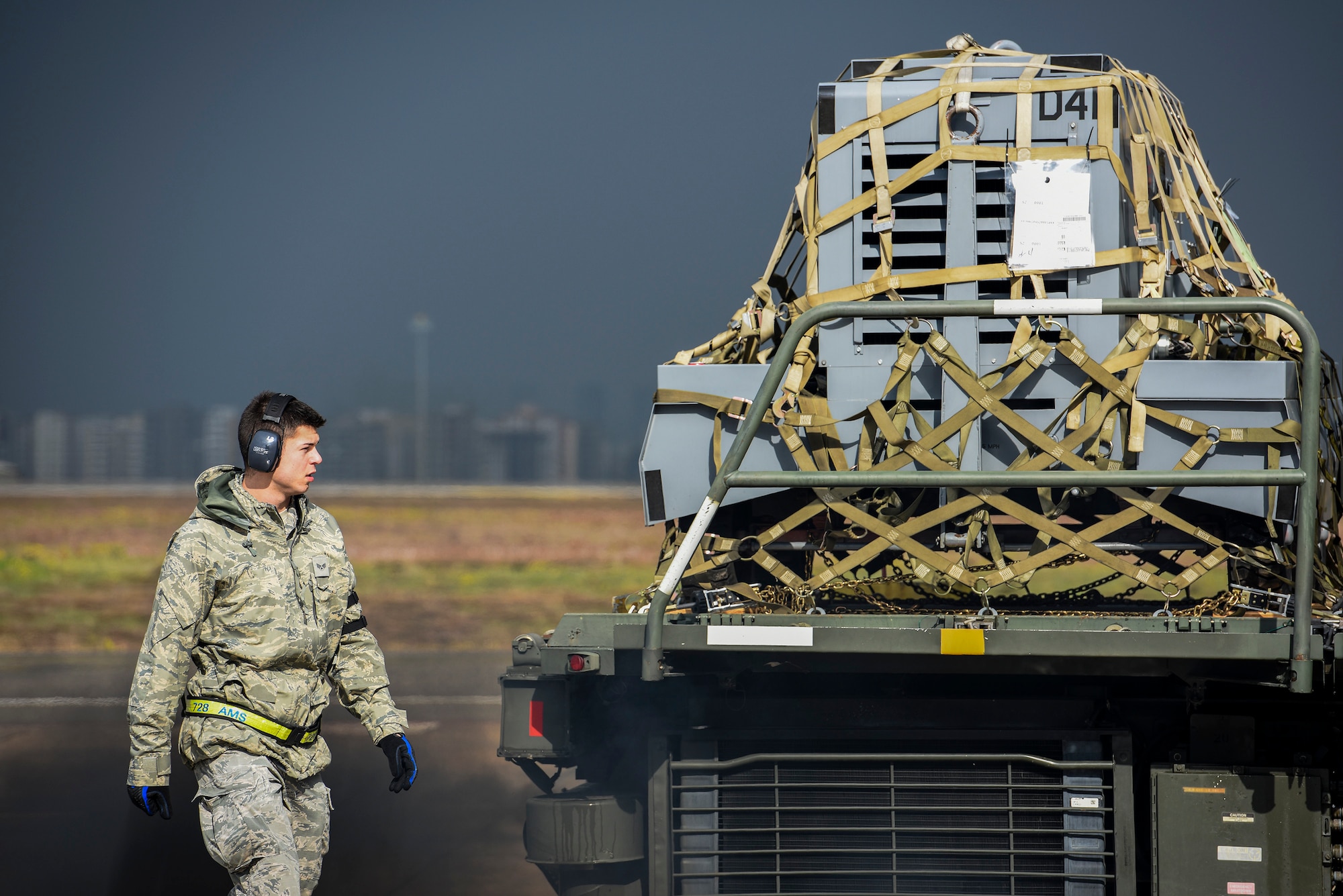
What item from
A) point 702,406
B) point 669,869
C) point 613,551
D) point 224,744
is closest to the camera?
point 224,744

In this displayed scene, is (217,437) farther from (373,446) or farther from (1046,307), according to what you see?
(1046,307)

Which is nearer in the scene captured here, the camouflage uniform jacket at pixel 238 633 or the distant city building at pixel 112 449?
the camouflage uniform jacket at pixel 238 633

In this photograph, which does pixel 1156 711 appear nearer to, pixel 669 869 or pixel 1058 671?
pixel 1058 671

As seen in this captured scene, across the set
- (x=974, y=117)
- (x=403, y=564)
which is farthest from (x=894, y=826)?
(x=403, y=564)

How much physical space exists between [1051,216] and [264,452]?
3026 mm

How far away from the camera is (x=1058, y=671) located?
13.3 feet

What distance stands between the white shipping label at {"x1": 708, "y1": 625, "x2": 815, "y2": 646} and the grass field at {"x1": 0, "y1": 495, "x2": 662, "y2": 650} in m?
12.5

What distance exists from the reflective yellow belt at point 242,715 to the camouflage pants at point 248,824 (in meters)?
0.08

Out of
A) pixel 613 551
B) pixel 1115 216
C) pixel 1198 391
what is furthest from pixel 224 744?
pixel 613 551

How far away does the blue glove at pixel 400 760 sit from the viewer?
163 inches

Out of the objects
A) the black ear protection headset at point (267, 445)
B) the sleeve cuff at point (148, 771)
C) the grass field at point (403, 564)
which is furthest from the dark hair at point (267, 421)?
the grass field at point (403, 564)

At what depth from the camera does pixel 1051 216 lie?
506cm

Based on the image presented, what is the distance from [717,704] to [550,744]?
66 cm

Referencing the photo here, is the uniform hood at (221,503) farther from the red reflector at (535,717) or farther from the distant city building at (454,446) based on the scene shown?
the distant city building at (454,446)
